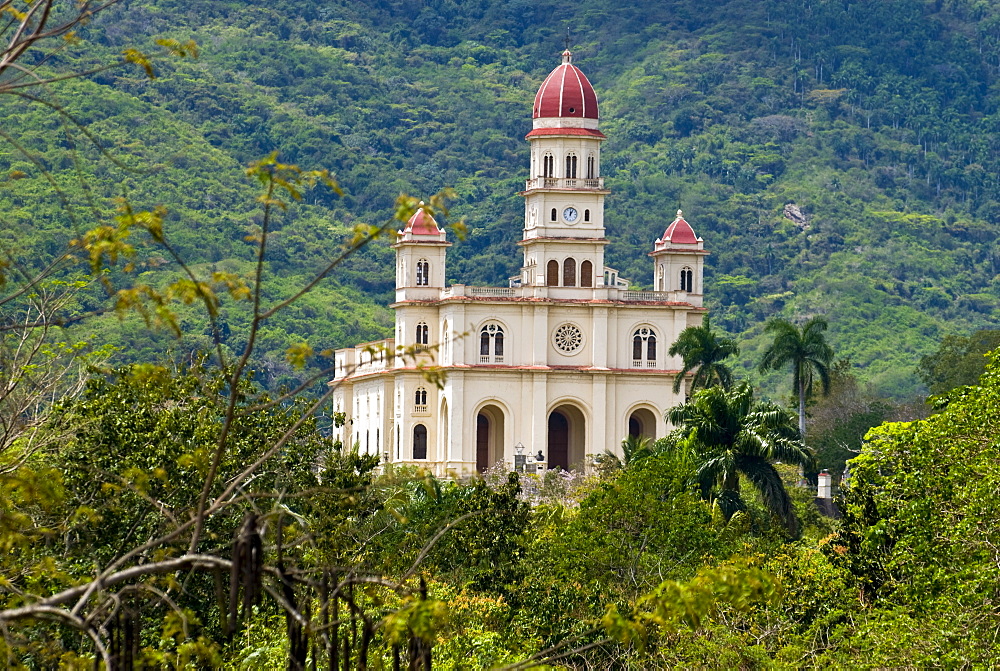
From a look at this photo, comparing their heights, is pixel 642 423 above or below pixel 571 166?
below

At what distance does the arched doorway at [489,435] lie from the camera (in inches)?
2955

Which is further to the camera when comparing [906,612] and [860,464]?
[860,464]

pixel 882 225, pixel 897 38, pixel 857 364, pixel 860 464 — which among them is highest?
pixel 897 38

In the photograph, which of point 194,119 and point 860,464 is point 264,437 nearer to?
point 860,464

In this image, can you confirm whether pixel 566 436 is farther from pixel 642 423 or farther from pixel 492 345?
pixel 492 345

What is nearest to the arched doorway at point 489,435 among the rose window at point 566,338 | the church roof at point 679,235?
the rose window at point 566,338

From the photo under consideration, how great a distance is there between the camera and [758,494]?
48938mm

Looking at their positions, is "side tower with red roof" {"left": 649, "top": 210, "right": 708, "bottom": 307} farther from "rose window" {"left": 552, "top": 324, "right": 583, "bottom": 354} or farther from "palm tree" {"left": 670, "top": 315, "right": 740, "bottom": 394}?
"palm tree" {"left": 670, "top": 315, "right": 740, "bottom": 394}

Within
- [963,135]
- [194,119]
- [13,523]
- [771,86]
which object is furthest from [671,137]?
[13,523]

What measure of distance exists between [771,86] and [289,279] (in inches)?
2306

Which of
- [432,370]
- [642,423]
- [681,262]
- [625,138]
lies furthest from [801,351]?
[625,138]

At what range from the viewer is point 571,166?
75562mm

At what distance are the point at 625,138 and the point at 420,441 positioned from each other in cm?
8138

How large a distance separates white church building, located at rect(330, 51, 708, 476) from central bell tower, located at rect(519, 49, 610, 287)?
0.05m
